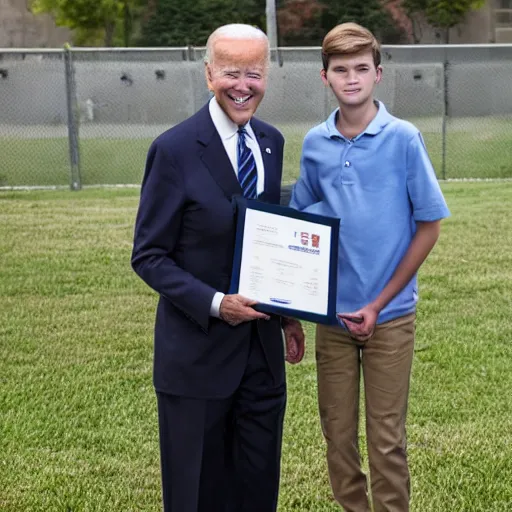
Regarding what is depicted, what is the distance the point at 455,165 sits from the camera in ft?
53.6

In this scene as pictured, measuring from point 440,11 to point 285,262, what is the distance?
4554cm

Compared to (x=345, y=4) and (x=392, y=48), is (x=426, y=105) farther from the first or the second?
(x=345, y=4)

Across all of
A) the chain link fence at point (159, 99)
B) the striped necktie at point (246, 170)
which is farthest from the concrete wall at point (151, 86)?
the striped necktie at point (246, 170)

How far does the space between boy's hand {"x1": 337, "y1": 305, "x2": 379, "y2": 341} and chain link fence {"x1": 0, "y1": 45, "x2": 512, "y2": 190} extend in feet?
34.6

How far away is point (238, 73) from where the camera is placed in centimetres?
313

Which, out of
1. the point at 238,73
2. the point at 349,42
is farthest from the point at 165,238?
the point at 349,42

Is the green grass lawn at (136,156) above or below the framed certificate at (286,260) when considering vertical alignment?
below

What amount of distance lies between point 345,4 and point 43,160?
31.4m

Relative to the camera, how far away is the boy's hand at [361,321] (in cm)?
344

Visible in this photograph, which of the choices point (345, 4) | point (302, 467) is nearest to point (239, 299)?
point (302, 467)

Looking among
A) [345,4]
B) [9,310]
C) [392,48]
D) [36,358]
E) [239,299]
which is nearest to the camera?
[239,299]

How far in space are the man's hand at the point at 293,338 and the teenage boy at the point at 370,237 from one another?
14cm

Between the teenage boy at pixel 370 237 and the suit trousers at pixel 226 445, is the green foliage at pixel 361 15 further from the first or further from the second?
the suit trousers at pixel 226 445

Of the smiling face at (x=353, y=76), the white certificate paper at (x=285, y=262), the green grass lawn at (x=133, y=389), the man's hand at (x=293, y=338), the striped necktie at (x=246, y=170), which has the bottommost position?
the green grass lawn at (x=133, y=389)
